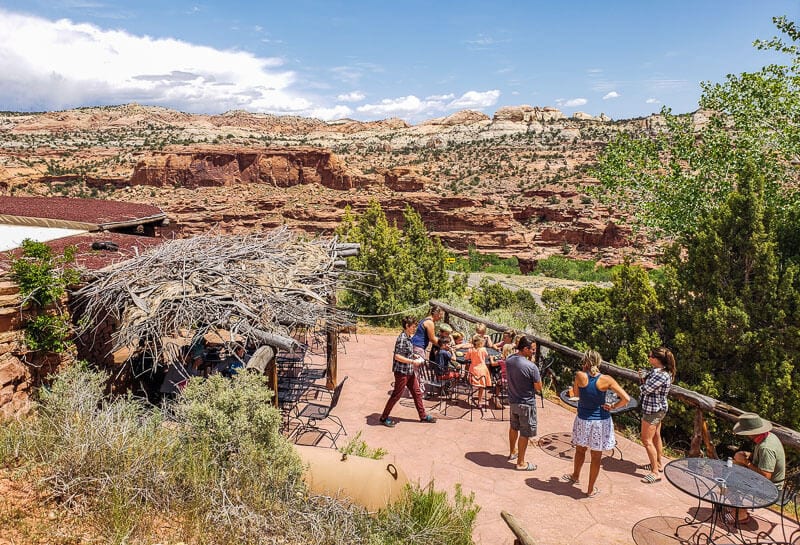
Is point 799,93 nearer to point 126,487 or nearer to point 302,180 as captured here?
point 126,487

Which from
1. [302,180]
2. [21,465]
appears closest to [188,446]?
[21,465]

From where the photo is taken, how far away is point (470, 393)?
8094mm

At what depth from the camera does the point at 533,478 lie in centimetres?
571

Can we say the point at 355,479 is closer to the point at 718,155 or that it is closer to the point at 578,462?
the point at 578,462

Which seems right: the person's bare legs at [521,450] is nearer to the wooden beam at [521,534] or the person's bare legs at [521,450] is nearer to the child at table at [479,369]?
the child at table at [479,369]

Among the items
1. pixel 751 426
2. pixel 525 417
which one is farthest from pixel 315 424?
pixel 751 426

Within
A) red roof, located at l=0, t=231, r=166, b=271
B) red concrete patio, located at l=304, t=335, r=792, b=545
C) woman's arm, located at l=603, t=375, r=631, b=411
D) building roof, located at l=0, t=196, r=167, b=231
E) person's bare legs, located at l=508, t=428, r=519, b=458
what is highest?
building roof, located at l=0, t=196, r=167, b=231

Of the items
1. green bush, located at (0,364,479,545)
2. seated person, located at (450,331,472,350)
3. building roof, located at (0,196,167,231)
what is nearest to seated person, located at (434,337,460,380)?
seated person, located at (450,331,472,350)

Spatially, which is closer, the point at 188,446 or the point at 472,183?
the point at 188,446

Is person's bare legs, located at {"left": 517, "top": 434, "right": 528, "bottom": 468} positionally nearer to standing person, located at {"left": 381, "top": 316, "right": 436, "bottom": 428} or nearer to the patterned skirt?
the patterned skirt

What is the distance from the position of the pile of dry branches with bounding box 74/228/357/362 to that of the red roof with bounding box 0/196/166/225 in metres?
4.50

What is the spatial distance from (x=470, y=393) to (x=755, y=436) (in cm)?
395

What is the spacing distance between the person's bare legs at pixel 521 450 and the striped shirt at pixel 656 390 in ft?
4.51

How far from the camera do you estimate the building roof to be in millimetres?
10297
